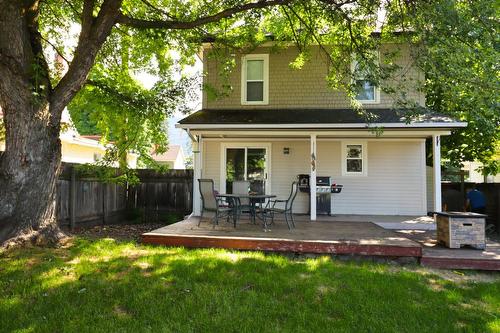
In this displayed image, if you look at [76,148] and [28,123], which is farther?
[76,148]

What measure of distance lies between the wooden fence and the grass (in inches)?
187

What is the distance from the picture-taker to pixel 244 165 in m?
11.4

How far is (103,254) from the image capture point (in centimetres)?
545

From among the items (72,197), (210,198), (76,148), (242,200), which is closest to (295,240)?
(242,200)

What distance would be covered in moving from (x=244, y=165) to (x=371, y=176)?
12.7 feet

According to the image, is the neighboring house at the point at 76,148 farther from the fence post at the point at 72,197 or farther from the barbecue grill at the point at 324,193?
the barbecue grill at the point at 324,193

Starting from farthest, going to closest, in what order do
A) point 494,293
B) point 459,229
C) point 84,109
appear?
point 84,109 < point 459,229 < point 494,293

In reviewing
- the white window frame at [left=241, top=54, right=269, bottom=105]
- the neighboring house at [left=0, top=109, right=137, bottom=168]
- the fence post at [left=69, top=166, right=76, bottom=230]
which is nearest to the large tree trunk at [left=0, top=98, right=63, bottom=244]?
the fence post at [left=69, top=166, right=76, bottom=230]

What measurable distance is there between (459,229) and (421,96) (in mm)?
5810

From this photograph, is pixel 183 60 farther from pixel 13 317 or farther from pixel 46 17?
pixel 13 317

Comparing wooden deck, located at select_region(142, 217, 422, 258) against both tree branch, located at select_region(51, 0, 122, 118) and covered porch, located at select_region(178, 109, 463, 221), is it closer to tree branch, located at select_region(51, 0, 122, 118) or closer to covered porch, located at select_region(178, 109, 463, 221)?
tree branch, located at select_region(51, 0, 122, 118)

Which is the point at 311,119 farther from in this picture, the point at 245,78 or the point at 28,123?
the point at 28,123

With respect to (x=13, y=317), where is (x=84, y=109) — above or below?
above

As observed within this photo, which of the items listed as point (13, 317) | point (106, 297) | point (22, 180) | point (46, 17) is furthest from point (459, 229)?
point (46, 17)
